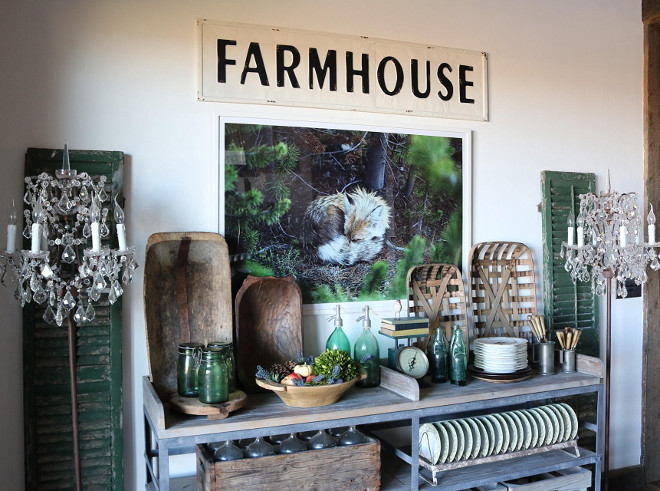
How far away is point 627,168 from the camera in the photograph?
4.00 metres

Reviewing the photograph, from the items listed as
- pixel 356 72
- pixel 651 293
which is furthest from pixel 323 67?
pixel 651 293

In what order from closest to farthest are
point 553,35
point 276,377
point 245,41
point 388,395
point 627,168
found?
point 276,377 < point 388,395 < point 245,41 < point 553,35 < point 627,168

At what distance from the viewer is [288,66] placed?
10.1 ft

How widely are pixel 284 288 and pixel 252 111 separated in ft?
2.92

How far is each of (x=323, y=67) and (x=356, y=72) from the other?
19 centimetres

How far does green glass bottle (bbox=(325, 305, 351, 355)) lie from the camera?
2992mm

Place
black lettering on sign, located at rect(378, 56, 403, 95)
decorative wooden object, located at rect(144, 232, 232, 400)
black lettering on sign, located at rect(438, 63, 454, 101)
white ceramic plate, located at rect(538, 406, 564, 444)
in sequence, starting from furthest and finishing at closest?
1. black lettering on sign, located at rect(438, 63, 454, 101)
2. black lettering on sign, located at rect(378, 56, 403, 95)
3. white ceramic plate, located at rect(538, 406, 564, 444)
4. decorative wooden object, located at rect(144, 232, 232, 400)

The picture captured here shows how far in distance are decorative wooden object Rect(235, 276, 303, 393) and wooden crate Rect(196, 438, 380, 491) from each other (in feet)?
1.76

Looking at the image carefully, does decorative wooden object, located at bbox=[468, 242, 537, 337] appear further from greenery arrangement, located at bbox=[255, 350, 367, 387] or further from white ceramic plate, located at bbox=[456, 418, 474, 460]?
greenery arrangement, located at bbox=[255, 350, 367, 387]

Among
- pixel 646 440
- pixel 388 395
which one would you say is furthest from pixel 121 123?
pixel 646 440

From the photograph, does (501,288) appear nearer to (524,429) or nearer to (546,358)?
(546,358)

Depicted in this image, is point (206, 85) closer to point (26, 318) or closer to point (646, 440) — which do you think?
point (26, 318)

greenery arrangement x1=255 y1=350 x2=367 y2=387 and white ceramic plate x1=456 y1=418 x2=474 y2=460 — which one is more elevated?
greenery arrangement x1=255 y1=350 x2=367 y2=387

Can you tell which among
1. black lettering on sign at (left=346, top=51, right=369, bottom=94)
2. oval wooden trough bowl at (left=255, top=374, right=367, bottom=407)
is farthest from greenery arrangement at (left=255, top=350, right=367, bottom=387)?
black lettering on sign at (left=346, top=51, right=369, bottom=94)
